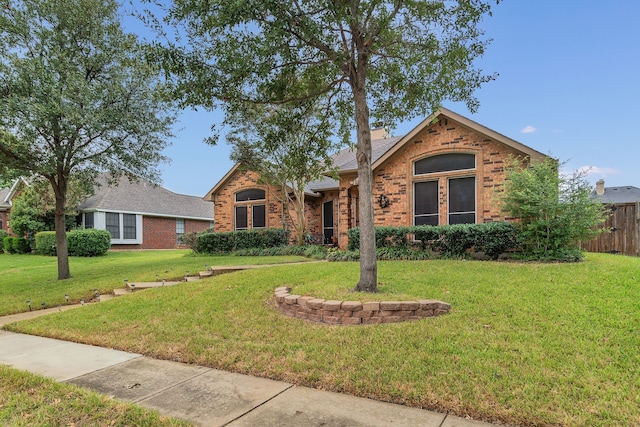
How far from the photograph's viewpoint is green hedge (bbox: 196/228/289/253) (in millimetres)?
16859

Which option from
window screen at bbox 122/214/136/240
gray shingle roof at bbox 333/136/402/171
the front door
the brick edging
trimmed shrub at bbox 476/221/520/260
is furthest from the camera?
window screen at bbox 122/214/136/240

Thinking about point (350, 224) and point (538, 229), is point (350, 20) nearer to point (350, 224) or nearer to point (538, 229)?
point (538, 229)

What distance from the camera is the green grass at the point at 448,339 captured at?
3.03m

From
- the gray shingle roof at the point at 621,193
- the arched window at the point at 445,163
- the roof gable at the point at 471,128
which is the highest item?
the roof gable at the point at 471,128

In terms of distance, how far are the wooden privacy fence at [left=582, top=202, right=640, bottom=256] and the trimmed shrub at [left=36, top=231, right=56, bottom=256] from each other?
25.1m

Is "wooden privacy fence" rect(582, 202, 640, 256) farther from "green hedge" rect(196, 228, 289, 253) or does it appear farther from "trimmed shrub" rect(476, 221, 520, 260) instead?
"green hedge" rect(196, 228, 289, 253)

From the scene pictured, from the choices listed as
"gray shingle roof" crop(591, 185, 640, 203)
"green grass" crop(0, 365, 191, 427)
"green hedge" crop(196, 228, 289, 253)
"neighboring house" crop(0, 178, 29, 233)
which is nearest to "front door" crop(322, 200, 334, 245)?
"green hedge" crop(196, 228, 289, 253)

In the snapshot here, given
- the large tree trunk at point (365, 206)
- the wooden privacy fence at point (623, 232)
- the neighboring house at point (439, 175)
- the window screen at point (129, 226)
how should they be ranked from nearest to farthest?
the large tree trunk at point (365, 206)
the neighboring house at point (439, 175)
the wooden privacy fence at point (623, 232)
the window screen at point (129, 226)

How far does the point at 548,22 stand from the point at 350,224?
28.9 feet

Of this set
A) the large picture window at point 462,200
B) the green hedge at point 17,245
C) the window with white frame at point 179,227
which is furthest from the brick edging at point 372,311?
the window with white frame at point 179,227

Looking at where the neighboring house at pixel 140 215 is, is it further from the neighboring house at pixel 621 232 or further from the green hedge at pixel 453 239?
the neighboring house at pixel 621 232

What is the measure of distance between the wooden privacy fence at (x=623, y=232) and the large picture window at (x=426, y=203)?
5.12m

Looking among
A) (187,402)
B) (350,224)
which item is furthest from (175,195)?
(187,402)

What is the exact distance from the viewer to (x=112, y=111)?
997 centimetres
